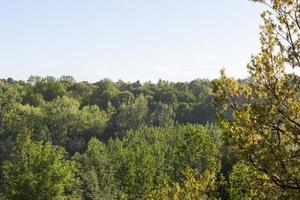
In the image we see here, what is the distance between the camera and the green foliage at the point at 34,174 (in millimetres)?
41031

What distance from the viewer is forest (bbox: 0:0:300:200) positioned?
40.1 feet

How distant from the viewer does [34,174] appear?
4212cm

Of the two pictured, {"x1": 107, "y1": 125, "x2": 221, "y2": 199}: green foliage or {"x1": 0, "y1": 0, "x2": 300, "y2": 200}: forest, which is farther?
{"x1": 107, "y1": 125, "x2": 221, "y2": 199}: green foliage

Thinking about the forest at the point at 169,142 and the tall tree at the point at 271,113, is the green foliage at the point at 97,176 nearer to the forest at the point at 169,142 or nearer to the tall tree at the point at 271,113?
the forest at the point at 169,142

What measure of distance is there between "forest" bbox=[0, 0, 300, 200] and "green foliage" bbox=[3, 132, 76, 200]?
94mm

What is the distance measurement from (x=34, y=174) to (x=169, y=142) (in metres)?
36.0

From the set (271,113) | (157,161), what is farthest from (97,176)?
(271,113)

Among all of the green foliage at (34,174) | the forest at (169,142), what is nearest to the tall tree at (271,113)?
the forest at (169,142)

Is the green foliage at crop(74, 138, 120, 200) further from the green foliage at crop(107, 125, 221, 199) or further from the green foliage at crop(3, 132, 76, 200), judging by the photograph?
the green foliage at crop(3, 132, 76, 200)

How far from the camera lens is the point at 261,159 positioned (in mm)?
11789

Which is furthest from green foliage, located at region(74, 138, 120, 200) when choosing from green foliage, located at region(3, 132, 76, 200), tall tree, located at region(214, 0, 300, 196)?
tall tree, located at region(214, 0, 300, 196)

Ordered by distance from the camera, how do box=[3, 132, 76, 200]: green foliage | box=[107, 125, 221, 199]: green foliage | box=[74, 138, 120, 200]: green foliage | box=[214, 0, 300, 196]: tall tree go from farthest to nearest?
box=[74, 138, 120, 200]: green foliage, box=[107, 125, 221, 199]: green foliage, box=[3, 132, 76, 200]: green foliage, box=[214, 0, 300, 196]: tall tree

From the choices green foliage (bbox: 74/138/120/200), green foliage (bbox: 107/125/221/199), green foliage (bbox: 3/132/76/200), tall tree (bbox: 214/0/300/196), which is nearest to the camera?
tall tree (bbox: 214/0/300/196)

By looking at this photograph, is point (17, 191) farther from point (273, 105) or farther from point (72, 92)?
point (72, 92)
